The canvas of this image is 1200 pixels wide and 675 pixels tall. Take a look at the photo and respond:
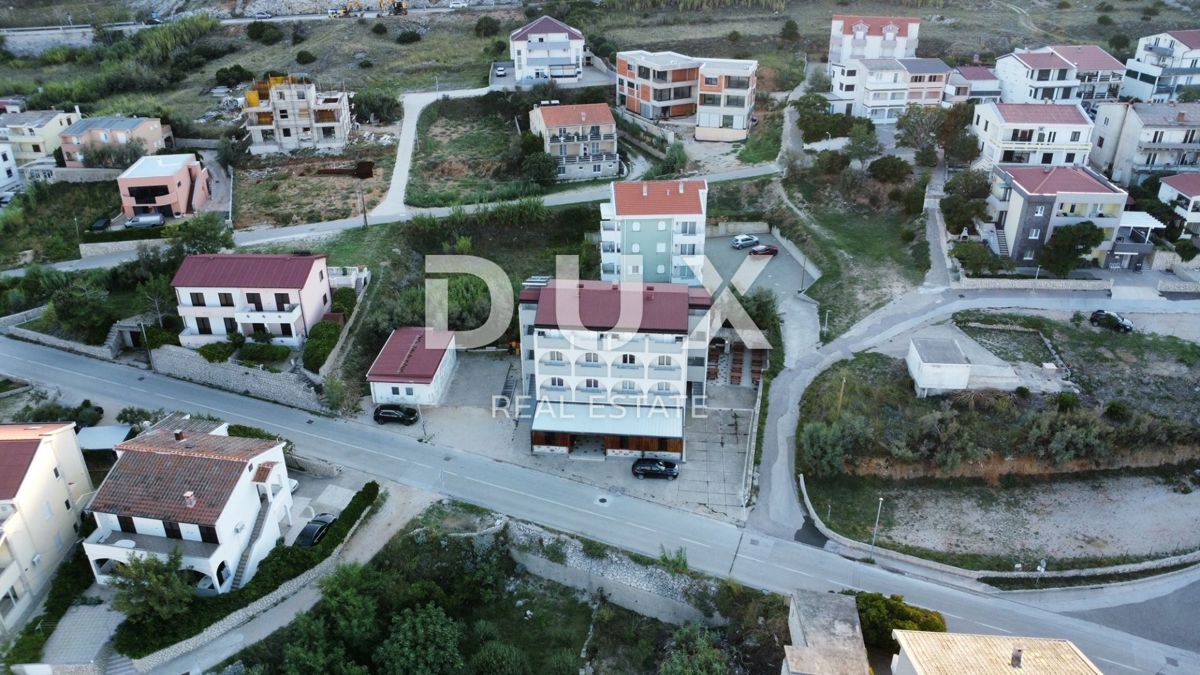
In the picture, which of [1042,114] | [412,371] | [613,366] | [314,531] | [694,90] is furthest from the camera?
[694,90]

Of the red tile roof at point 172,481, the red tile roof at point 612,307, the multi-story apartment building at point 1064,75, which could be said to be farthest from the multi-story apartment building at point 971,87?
the red tile roof at point 172,481

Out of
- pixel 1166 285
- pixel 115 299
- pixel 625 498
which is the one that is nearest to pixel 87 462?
pixel 115 299

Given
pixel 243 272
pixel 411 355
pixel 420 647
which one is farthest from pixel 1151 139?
pixel 243 272

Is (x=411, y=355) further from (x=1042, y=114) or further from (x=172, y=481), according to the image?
(x=1042, y=114)

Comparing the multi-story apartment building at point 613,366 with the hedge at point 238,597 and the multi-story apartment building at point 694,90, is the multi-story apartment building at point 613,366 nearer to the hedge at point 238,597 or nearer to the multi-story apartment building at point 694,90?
the hedge at point 238,597

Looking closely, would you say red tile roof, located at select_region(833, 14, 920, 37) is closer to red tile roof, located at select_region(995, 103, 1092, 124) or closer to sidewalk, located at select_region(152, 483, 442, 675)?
red tile roof, located at select_region(995, 103, 1092, 124)
